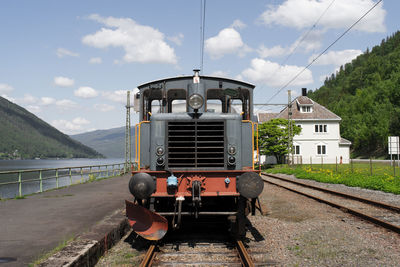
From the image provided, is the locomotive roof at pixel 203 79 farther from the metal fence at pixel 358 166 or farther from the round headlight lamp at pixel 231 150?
the metal fence at pixel 358 166

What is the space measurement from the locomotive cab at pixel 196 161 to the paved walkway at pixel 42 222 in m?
1.49

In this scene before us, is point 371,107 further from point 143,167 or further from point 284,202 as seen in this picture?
point 143,167

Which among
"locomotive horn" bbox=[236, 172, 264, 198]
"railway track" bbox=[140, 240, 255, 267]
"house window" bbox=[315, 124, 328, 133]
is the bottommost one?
"railway track" bbox=[140, 240, 255, 267]

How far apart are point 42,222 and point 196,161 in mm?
3732

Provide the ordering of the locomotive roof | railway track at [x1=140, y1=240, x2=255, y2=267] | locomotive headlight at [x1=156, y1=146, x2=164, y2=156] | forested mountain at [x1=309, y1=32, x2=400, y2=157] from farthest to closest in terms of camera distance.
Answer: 1. forested mountain at [x1=309, y1=32, x2=400, y2=157]
2. the locomotive roof
3. locomotive headlight at [x1=156, y1=146, x2=164, y2=156]
4. railway track at [x1=140, y1=240, x2=255, y2=267]

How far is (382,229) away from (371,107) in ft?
256

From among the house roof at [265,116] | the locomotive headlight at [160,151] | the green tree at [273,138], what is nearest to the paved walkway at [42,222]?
the locomotive headlight at [160,151]

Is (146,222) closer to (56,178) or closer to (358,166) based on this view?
(56,178)

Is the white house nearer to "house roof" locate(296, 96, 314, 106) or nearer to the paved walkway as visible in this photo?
"house roof" locate(296, 96, 314, 106)

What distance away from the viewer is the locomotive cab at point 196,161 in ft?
19.7

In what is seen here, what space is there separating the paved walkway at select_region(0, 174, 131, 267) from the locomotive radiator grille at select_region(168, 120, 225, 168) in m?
2.31

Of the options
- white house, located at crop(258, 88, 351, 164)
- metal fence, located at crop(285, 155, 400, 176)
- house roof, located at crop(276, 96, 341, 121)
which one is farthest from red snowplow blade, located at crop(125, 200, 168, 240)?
house roof, located at crop(276, 96, 341, 121)

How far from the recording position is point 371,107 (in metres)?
77.1

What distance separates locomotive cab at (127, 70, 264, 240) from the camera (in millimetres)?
5992
